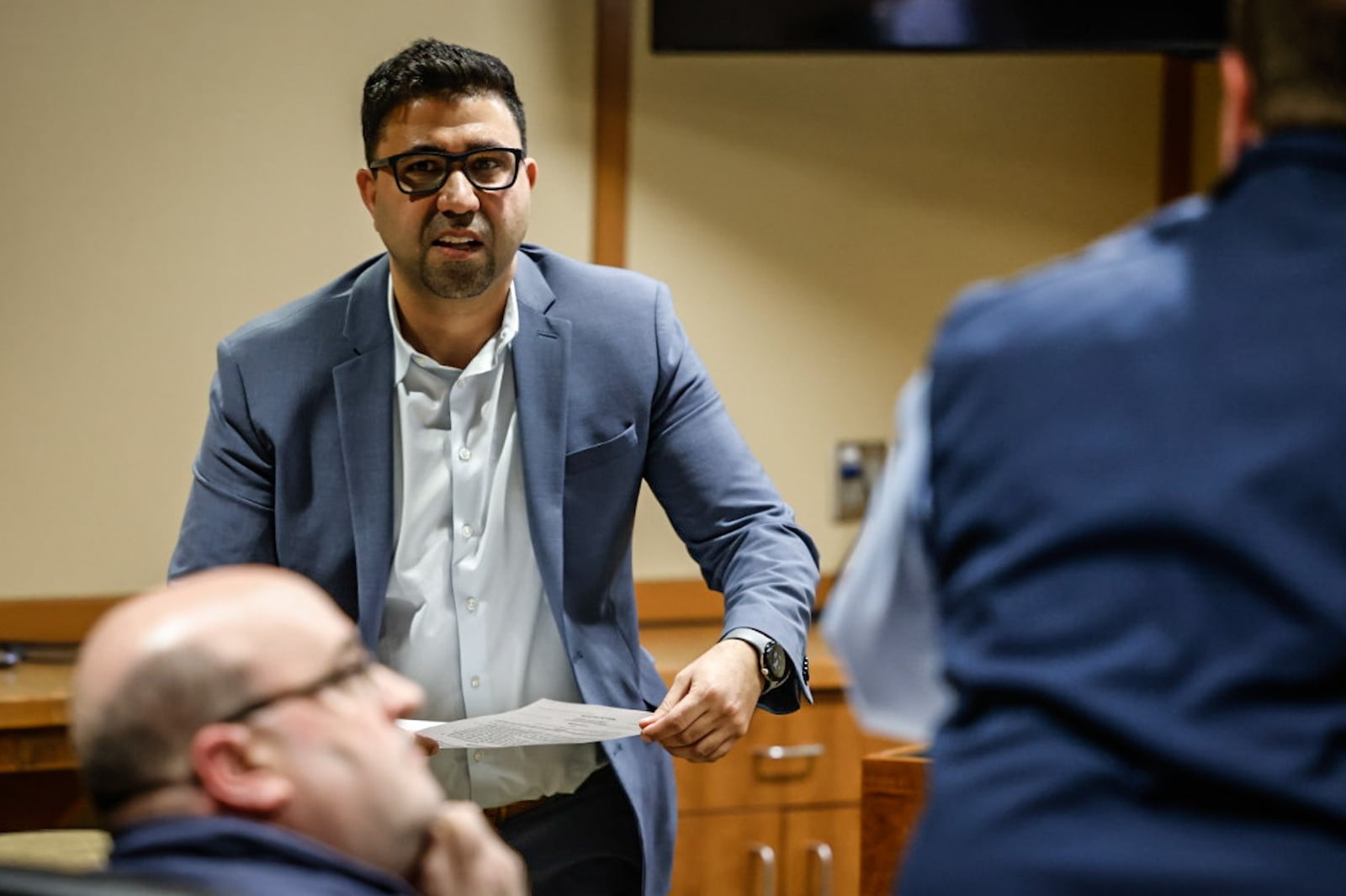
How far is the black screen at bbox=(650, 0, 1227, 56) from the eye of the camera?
361cm

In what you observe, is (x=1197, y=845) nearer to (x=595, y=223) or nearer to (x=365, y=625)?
(x=365, y=625)

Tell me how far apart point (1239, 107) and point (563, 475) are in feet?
4.32

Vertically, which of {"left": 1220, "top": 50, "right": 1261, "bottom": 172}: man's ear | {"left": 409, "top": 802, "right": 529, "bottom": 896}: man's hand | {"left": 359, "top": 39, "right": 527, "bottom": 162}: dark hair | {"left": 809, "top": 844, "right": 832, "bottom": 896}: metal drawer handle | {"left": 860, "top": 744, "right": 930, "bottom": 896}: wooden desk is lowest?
{"left": 809, "top": 844, "right": 832, "bottom": 896}: metal drawer handle

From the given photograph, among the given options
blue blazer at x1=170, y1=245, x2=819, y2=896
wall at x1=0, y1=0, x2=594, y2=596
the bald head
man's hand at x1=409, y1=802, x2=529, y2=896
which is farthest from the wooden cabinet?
the bald head

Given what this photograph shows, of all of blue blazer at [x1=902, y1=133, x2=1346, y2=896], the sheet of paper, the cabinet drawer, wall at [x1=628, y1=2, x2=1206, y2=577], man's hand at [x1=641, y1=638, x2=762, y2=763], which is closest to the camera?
blue blazer at [x1=902, y1=133, x2=1346, y2=896]

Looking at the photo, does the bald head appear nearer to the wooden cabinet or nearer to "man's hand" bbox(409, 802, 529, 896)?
"man's hand" bbox(409, 802, 529, 896)

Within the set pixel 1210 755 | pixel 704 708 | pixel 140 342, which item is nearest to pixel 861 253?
pixel 140 342

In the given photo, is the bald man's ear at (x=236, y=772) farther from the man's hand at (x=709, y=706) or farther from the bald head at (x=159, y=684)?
the man's hand at (x=709, y=706)

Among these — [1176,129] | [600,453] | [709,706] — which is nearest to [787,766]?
[600,453]

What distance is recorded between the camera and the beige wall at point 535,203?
3.63m

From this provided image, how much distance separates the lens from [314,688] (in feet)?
4.28

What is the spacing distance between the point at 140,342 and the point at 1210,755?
313cm

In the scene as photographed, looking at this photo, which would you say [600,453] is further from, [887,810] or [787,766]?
[787,766]

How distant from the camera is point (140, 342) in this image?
3.69 metres
